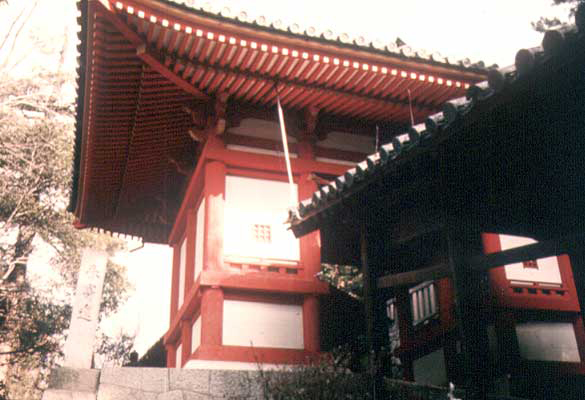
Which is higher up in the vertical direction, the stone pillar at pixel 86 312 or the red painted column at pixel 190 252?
the red painted column at pixel 190 252

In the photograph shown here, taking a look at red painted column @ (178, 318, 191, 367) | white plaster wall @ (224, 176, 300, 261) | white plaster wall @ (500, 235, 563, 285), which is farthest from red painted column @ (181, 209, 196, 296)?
white plaster wall @ (500, 235, 563, 285)

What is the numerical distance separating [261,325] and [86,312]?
2.19 metres

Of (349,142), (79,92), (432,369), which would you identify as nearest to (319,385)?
(432,369)

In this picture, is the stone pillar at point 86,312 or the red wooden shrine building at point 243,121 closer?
the stone pillar at point 86,312

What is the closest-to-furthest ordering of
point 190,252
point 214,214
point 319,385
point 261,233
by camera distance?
1. point 319,385
2. point 214,214
3. point 261,233
4. point 190,252

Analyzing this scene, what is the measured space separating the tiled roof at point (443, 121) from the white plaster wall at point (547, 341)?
12.2ft

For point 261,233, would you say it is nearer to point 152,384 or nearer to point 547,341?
point 152,384

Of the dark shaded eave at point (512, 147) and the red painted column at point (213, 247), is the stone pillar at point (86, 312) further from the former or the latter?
the dark shaded eave at point (512, 147)

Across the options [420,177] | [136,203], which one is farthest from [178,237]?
[420,177]

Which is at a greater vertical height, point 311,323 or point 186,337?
point 186,337

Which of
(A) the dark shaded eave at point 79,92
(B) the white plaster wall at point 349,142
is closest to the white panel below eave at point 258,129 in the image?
(B) the white plaster wall at point 349,142

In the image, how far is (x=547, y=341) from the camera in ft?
27.7

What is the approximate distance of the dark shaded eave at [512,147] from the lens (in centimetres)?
397

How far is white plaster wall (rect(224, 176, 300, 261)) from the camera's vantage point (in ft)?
27.8
